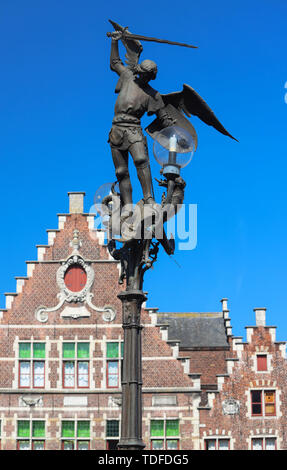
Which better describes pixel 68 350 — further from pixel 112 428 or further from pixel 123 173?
pixel 123 173

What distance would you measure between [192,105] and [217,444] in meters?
22.1

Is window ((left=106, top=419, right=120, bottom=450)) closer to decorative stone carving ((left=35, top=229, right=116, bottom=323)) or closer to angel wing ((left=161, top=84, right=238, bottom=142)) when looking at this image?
decorative stone carving ((left=35, top=229, right=116, bottom=323))

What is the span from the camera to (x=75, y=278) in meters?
31.9

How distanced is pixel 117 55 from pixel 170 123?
107 cm

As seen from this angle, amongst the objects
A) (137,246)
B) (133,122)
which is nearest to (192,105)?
(133,122)

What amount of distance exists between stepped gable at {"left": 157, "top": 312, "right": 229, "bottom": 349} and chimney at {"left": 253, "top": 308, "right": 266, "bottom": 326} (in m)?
5.12

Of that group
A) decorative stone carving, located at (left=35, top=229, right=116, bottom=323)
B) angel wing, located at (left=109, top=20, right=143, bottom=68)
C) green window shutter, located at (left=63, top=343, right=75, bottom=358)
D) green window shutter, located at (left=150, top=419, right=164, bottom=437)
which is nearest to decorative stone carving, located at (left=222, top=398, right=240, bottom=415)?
Result: green window shutter, located at (left=150, top=419, right=164, bottom=437)

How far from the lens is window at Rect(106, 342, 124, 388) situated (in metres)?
30.8

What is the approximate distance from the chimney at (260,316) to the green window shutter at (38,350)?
8299 millimetres

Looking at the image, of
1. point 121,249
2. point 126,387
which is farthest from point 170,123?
point 126,387

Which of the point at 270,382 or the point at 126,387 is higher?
the point at 270,382

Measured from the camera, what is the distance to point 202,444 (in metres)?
30.2

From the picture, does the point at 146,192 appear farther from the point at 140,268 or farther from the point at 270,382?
the point at 270,382
